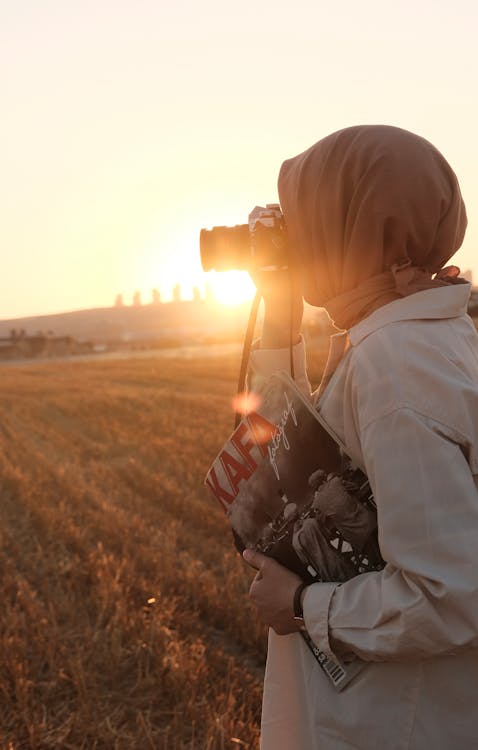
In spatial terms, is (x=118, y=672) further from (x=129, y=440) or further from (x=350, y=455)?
(x=129, y=440)

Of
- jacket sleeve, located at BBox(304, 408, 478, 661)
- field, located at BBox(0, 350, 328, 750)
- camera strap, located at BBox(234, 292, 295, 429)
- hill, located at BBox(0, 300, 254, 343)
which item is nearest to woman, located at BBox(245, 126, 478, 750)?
jacket sleeve, located at BBox(304, 408, 478, 661)

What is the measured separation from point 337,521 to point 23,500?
19.1 ft

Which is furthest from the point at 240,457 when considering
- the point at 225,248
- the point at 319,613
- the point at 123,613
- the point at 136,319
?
the point at 136,319

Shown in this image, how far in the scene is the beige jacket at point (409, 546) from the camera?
1261mm

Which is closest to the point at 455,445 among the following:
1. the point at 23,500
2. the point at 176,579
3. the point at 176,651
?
the point at 176,651

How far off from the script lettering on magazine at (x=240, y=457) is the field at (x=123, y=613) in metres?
1.62

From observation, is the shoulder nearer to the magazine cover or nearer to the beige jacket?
the beige jacket

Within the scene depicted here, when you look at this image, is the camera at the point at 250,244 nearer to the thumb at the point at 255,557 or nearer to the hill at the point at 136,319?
the thumb at the point at 255,557

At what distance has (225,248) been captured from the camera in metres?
1.78

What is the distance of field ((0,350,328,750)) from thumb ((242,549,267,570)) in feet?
5.19

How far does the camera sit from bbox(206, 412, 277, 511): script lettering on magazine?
164 cm

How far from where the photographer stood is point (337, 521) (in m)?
1.46

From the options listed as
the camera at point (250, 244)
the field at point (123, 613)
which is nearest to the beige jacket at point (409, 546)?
the camera at point (250, 244)

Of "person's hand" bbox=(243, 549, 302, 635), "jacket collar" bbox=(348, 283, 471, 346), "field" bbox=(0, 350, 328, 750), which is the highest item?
"jacket collar" bbox=(348, 283, 471, 346)
